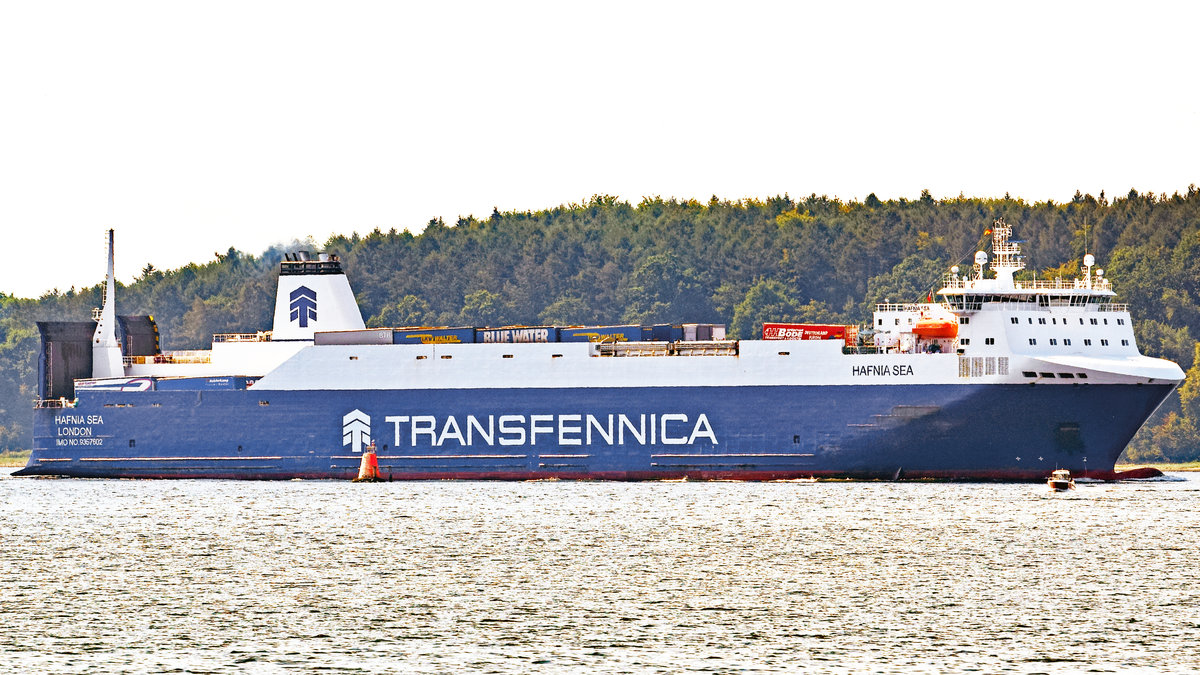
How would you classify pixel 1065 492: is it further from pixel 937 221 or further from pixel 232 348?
pixel 937 221

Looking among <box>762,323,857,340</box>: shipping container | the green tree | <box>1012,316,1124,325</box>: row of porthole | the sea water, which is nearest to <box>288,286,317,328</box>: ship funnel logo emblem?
the sea water

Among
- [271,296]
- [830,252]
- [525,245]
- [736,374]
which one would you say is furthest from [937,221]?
[736,374]

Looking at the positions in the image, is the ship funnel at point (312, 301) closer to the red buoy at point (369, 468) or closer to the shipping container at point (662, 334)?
the red buoy at point (369, 468)

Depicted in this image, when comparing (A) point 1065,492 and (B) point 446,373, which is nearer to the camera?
(A) point 1065,492

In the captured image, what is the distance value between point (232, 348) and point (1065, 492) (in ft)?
84.7

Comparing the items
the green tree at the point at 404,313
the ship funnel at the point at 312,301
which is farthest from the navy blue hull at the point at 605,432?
the green tree at the point at 404,313

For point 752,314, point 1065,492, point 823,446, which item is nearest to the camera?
point 1065,492

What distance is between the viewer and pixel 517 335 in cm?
4969

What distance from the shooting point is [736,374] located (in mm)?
46938

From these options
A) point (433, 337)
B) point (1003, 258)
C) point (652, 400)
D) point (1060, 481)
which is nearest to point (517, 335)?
point (433, 337)

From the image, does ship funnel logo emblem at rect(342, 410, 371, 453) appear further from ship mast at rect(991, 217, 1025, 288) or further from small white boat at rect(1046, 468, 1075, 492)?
small white boat at rect(1046, 468, 1075, 492)

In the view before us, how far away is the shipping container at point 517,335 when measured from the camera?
49281 millimetres

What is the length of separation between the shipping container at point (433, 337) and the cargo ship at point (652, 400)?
93mm

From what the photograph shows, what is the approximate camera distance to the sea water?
68.3 ft
